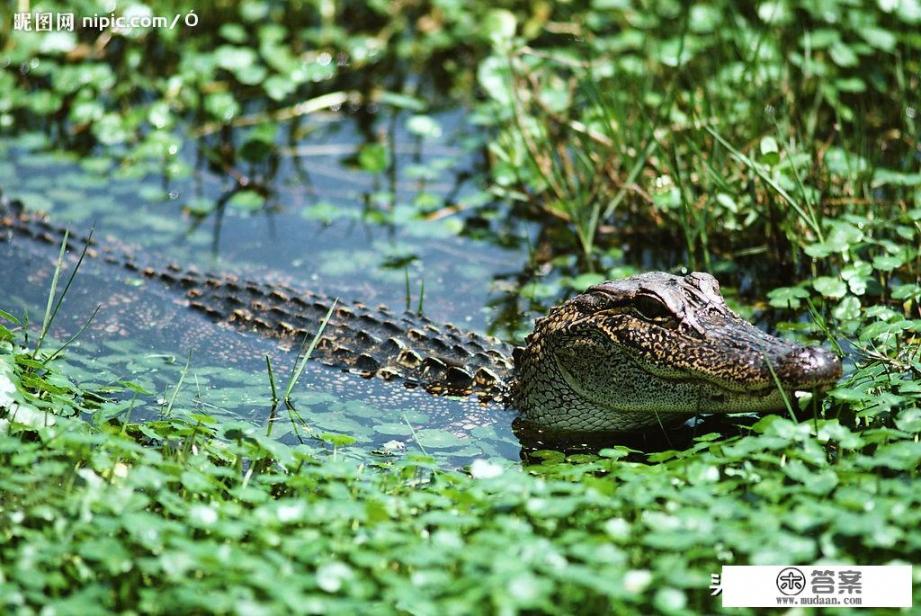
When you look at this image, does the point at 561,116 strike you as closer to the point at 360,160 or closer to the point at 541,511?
the point at 360,160

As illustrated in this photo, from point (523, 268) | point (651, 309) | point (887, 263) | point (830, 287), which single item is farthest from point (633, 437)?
point (523, 268)

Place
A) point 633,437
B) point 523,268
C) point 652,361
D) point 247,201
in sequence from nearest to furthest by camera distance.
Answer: point 652,361
point 633,437
point 523,268
point 247,201

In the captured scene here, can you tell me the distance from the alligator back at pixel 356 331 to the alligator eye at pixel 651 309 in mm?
979

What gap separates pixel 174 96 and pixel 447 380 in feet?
14.2

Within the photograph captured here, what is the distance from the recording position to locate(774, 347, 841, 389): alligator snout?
14.5 feet

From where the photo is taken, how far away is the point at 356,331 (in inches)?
236

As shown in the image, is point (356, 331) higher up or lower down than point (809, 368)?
lower down

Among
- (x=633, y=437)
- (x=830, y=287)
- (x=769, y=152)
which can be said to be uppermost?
(x=769, y=152)

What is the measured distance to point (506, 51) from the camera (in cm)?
763

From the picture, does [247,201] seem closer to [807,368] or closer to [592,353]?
[592,353]

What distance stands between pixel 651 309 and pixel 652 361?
24cm

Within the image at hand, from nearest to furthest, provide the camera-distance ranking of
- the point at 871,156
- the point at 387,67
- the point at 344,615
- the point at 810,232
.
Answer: the point at 344,615, the point at 810,232, the point at 871,156, the point at 387,67

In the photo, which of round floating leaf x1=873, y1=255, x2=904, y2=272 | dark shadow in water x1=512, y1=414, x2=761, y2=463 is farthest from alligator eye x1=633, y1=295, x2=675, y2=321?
round floating leaf x1=873, y1=255, x2=904, y2=272

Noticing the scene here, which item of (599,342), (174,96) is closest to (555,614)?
(599,342)
